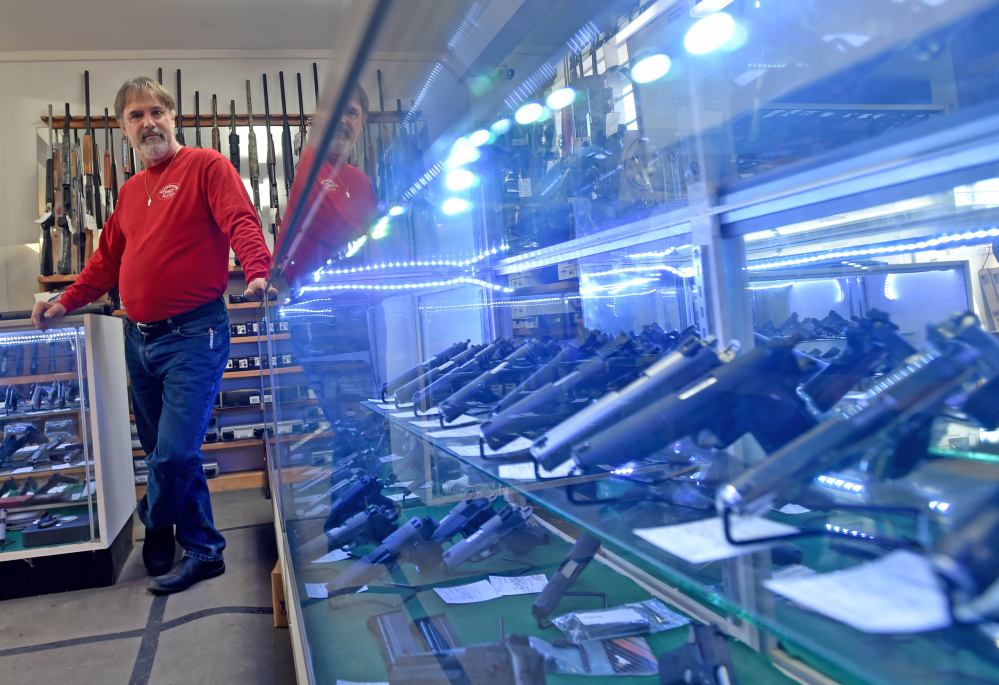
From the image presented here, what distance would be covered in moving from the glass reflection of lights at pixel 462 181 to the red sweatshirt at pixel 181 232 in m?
1.18

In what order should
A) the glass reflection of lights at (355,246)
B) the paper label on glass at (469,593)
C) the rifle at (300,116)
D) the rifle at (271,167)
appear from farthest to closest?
1. the rifle at (300,116)
2. the rifle at (271,167)
3. the paper label on glass at (469,593)
4. the glass reflection of lights at (355,246)

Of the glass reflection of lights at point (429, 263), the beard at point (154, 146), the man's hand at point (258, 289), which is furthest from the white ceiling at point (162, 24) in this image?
the glass reflection of lights at point (429, 263)

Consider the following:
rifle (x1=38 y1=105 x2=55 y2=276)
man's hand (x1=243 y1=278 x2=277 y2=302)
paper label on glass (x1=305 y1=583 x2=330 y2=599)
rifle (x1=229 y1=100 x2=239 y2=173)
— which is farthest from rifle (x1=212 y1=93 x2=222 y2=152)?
paper label on glass (x1=305 y1=583 x2=330 y2=599)

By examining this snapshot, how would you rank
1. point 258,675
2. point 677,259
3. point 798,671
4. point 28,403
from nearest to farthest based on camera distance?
point 798,671
point 677,259
point 258,675
point 28,403

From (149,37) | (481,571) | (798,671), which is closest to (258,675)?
(481,571)

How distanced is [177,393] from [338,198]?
166 cm

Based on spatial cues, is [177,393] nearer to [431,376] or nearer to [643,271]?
[431,376]

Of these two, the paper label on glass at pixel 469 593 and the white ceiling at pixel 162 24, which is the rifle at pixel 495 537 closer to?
the paper label on glass at pixel 469 593

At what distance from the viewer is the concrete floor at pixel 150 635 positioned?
1.67m

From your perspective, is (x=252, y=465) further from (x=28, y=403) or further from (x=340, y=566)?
(x=340, y=566)

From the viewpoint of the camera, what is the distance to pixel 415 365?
4.31 feet

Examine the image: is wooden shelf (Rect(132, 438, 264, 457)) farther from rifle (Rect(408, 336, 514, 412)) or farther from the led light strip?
rifle (Rect(408, 336, 514, 412))

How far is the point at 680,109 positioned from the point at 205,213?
1628 mm

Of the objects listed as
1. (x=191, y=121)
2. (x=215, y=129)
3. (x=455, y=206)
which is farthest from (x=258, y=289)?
(x=191, y=121)
